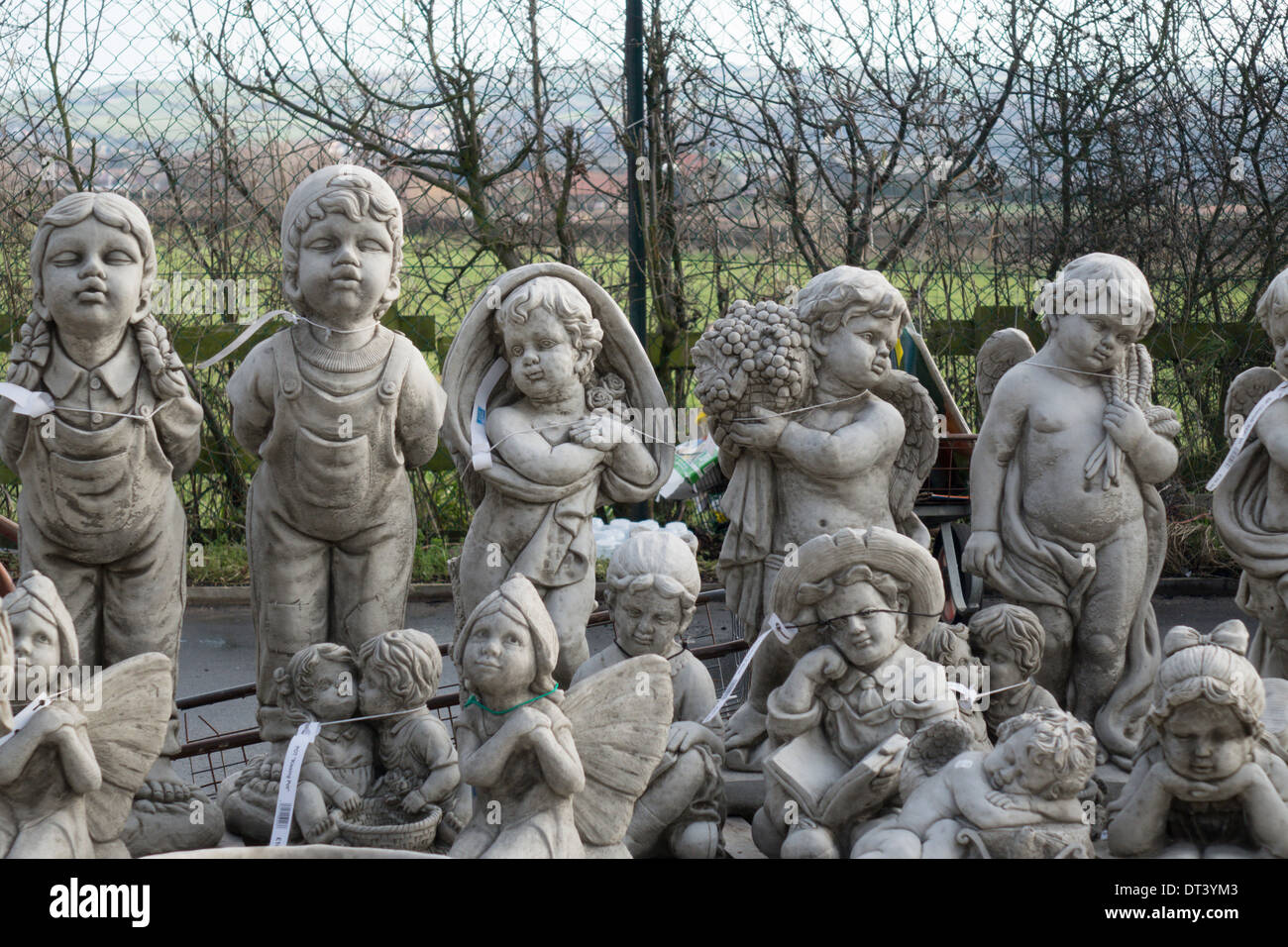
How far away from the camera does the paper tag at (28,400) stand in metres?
3.97

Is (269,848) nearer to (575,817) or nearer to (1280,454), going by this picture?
(575,817)

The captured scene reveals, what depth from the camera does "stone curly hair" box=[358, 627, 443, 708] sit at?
375cm

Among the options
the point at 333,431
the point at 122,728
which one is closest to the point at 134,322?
the point at 333,431

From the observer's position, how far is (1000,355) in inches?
198

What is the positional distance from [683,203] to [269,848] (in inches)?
176

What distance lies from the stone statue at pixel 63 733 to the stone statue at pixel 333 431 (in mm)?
773

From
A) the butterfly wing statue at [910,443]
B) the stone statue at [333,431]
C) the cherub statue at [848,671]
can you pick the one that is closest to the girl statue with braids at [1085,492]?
the butterfly wing statue at [910,443]

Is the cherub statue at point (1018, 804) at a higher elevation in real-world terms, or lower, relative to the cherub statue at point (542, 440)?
lower

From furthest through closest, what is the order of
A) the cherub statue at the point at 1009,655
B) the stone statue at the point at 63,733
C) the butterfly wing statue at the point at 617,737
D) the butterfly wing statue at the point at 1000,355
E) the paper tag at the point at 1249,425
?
the butterfly wing statue at the point at 1000,355
the paper tag at the point at 1249,425
the cherub statue at the point at 1009,655
the butterfly wing statue at the point at 617,737
the stone statue at the point at 63,733

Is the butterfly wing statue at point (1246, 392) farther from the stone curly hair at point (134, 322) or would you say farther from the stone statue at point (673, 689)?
the stone curly hair at point (134, 322)

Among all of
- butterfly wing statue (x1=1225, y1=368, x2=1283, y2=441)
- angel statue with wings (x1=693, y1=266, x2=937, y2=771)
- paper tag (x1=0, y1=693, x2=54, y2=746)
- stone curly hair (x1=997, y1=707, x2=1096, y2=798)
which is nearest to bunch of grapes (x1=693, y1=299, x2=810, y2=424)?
angel statue with wings (x1=693, y1=266, x2=937, y2=771)

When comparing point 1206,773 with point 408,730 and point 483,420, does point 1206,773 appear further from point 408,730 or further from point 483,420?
point 483,420

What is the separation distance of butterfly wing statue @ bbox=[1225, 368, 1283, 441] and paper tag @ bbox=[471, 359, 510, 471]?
1972 millimetres

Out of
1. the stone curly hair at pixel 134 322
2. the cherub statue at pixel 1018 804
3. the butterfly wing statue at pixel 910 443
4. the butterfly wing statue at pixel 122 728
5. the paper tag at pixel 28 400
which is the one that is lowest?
the cherub statue at pixel 1018 804
